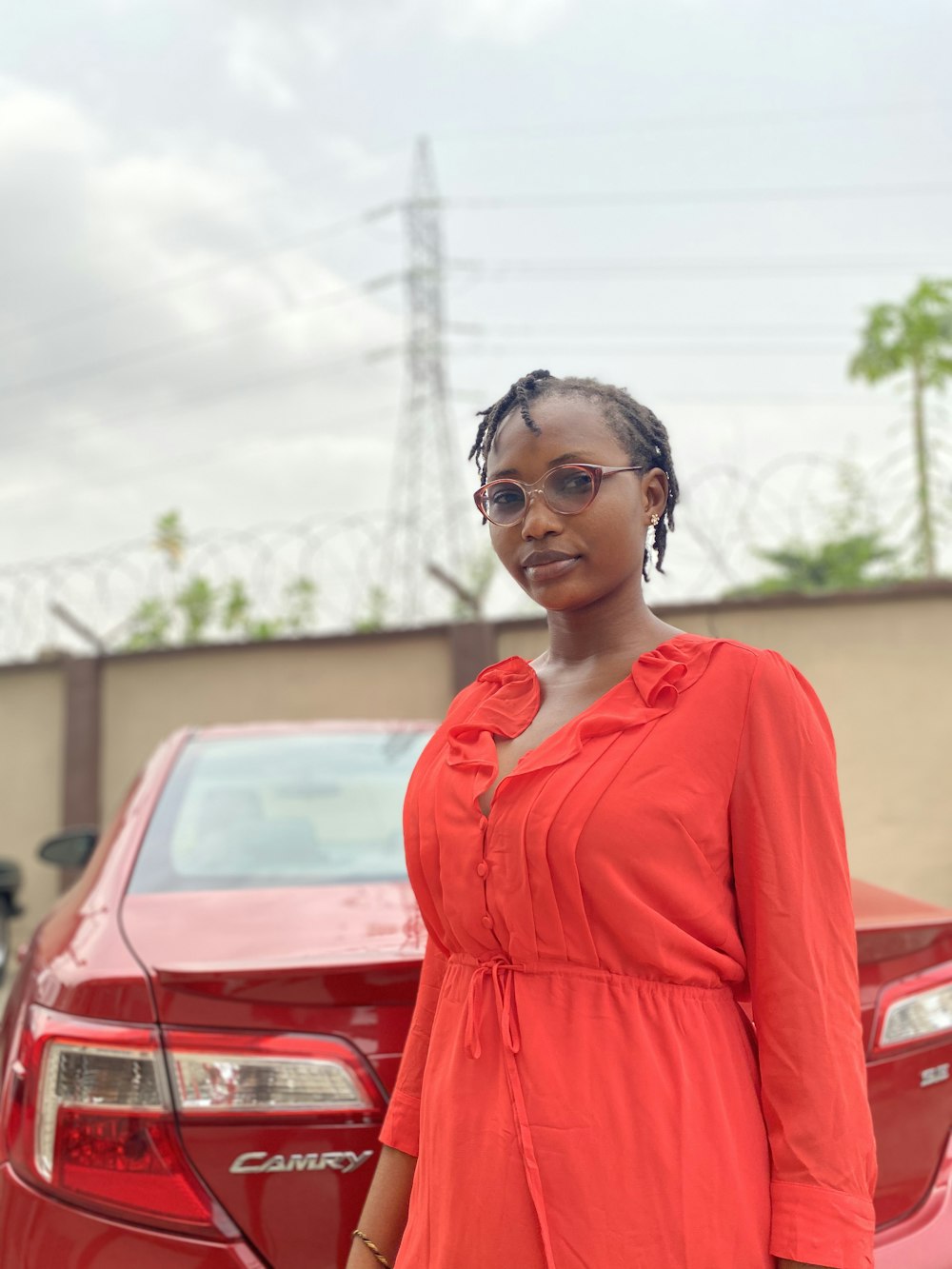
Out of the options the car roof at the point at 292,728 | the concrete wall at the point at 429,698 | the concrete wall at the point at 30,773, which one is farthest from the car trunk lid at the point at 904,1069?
the concrete wall at the point at 30,773

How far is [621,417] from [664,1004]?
746 mm

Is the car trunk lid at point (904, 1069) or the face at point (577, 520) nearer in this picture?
the face at point (577, 520)

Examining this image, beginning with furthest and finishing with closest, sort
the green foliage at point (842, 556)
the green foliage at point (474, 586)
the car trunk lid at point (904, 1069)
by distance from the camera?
the green foliage at point (474, 586) → the green foliage at point (842, 556) → the car trunk lid at point (904, 1069)

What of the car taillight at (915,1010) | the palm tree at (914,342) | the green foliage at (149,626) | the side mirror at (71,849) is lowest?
the car taillight at (915,1010)

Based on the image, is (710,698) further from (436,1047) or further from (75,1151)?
(75,1151)

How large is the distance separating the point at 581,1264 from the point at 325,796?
2.14 metres

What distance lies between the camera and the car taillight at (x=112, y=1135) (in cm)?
174

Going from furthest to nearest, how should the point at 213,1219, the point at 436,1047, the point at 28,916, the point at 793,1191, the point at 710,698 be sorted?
the point at 28,916, the point at 213,1219, the point at 436,1047, the point at 710,698, the point at 793,1191

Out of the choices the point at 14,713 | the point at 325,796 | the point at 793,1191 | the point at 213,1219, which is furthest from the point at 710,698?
the point at 14,713

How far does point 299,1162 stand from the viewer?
1760 mm

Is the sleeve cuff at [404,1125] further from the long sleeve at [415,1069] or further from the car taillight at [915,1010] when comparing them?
the car taillight at [915,1010]

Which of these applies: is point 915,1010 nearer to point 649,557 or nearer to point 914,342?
point 649,557

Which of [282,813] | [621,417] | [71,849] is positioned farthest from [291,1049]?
[71,849]

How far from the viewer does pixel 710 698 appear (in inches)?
53.9
